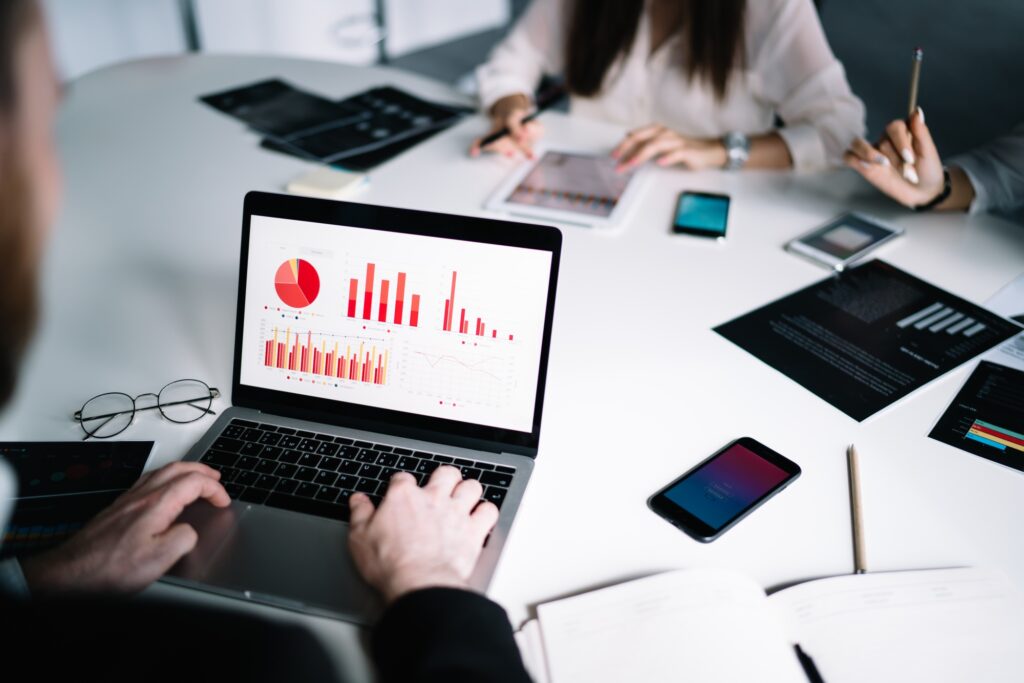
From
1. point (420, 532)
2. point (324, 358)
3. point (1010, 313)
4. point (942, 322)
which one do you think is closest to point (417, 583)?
point (420, 532)

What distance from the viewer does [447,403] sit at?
831mm

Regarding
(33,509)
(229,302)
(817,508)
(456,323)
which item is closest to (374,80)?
(229,302)

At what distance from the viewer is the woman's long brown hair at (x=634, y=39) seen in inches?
61.2

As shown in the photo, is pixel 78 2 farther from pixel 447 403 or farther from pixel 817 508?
pixel 817 508

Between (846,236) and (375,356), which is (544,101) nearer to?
(846,236)

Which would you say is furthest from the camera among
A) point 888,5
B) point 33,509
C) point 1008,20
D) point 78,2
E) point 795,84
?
point 78,2

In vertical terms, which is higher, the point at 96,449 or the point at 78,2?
the point at 78,2

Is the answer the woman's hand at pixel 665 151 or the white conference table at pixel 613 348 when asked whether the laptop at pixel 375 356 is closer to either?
the white conference table at pixel 613 348

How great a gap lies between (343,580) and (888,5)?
2023 millimetres

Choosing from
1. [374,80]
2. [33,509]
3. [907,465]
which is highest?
[374,80]

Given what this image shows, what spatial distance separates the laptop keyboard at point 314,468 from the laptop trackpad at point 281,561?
21mm

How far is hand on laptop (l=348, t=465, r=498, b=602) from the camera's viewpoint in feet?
2.12

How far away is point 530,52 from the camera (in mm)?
1851

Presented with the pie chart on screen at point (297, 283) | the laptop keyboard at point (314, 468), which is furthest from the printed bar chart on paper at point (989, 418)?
the pie chart on screen at point (297, 283)
